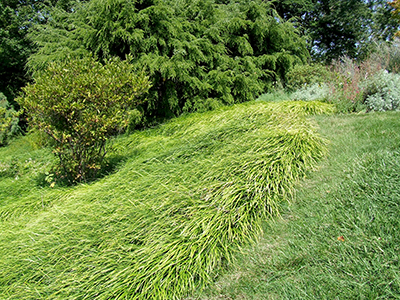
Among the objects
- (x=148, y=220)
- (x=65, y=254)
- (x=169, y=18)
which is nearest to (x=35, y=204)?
(x=65, y=254)

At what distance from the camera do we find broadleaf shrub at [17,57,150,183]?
12.4 feet

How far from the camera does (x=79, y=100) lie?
3.85m

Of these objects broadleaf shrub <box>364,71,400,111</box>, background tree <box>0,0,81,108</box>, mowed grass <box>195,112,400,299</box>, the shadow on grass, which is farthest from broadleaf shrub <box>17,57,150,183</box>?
background tree <box>0,0,81,108</box>

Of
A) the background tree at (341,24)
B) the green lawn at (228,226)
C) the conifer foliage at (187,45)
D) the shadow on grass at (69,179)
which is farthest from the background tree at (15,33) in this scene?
the background tree at (341,24)

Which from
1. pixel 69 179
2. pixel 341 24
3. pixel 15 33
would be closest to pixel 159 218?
pixel 69 179

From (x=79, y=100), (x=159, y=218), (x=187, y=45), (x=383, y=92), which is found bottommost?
(x=159, y=218)

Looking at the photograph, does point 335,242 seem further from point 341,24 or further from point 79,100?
point 341,24

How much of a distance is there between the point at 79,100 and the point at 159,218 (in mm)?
2065

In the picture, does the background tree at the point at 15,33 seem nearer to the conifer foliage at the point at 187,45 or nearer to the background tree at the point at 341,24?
the conifer foliage at the point at 187,45

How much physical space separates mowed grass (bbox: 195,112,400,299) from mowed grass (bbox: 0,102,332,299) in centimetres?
23

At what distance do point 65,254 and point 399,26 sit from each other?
2720cm

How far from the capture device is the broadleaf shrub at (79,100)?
12.4 ft

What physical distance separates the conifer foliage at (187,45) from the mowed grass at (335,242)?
4285 millimetres

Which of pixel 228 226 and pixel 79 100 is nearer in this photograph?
pixel 228 226
